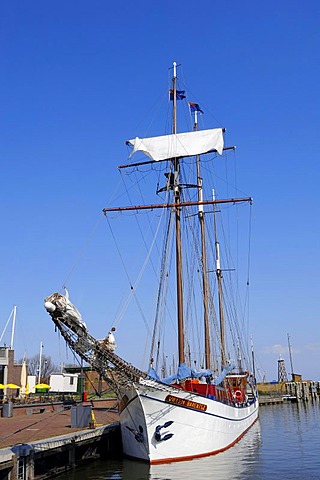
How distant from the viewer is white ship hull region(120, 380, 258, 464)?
2253 centimetres

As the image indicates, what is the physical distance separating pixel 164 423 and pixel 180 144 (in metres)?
18.9

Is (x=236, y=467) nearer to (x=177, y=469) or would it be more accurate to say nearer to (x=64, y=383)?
(x=177, y=469)

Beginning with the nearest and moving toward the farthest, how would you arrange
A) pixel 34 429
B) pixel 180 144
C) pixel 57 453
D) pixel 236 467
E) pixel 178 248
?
pixel 57 453, pixel 236 467, pixel 34 429, pixel 178 248, pixel 180 144

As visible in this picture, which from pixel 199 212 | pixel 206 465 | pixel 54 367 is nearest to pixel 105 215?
pixel 199 212

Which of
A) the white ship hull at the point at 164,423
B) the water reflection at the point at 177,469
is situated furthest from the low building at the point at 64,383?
the white ship hull at the point at 164,423

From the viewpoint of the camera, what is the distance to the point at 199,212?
43125mm

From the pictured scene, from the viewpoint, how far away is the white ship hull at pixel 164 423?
22.5 m

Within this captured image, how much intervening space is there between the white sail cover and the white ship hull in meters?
16.5

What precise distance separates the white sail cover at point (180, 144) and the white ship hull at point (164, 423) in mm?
16513

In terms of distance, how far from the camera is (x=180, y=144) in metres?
34.9

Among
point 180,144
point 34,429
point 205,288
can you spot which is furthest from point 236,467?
point 180,144

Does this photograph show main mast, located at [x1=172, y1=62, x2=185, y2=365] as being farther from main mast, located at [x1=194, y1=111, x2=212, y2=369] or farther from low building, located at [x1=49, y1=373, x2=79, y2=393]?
low building, located at [x1=49, y1=373, x2=79, y2=393]

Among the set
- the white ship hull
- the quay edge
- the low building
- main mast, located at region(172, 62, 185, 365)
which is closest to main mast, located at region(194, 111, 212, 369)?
main mast, located at region(172, 62, 185, 365)

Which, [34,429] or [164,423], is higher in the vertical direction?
[164,423]
